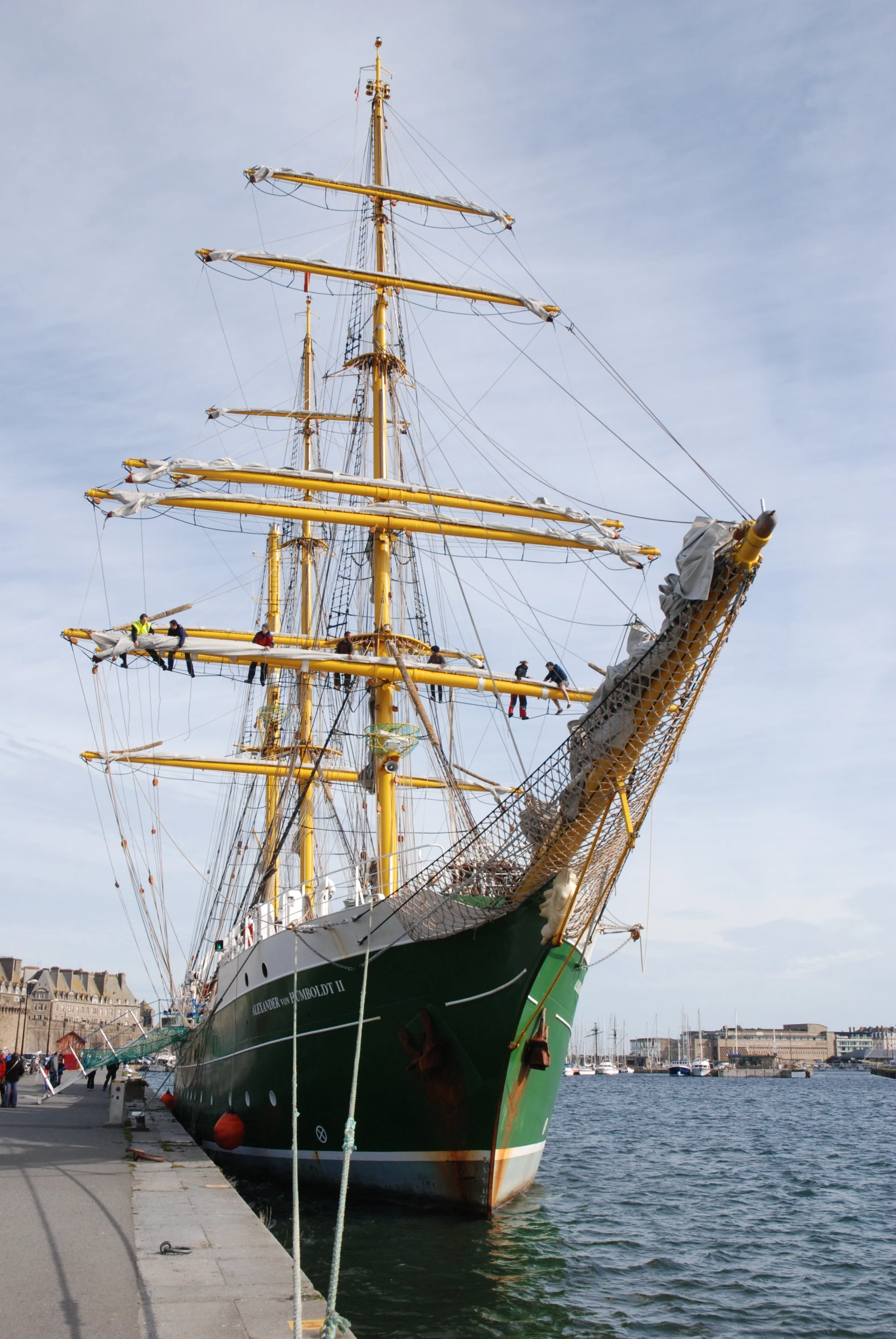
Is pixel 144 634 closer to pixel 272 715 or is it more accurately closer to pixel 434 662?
pixel 434 662

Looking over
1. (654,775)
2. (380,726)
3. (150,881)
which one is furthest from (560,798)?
(150,881)

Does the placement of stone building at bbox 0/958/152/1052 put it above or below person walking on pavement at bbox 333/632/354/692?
below

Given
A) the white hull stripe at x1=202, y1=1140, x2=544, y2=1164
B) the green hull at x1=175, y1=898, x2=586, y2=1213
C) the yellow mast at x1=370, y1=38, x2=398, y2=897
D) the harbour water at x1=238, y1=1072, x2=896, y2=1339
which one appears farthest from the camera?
the yellow mast at x1=370, y1=38, x2=398, y2=897

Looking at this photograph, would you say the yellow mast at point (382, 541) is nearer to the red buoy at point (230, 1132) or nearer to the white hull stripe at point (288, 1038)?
the white hull stripe at point (288, 1038)

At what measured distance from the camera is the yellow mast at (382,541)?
18266mm

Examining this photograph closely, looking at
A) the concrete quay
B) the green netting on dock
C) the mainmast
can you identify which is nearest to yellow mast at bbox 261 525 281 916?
the mainmast

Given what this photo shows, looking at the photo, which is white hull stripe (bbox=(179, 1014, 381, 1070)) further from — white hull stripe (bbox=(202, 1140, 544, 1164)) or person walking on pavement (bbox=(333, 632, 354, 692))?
person walking on pavement (bbox=(333, 632, 354, 692))

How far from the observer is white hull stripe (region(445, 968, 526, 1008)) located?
44.6 feet

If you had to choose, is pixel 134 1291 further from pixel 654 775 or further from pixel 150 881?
pixel 150 881

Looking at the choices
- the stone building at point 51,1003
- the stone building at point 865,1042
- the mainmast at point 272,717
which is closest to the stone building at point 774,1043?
the stone building at point 865,1042

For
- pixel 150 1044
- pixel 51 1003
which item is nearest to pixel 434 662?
pixel 150 1044

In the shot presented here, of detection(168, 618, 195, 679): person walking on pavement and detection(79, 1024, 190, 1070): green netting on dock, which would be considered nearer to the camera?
detection(168, 618, 195, 679): person walking on pavement

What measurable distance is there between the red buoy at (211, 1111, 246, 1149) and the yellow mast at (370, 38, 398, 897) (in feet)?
17.5

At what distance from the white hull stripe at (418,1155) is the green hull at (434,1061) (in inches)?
0.8
